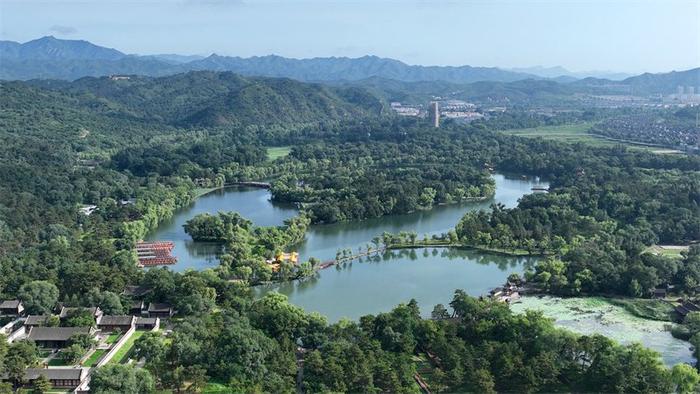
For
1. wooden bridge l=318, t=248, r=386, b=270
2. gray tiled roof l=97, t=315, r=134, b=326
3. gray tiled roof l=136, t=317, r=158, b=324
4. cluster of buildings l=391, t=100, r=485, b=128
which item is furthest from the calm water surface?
cluster of buildings l=391, t=100, r=485, b=128

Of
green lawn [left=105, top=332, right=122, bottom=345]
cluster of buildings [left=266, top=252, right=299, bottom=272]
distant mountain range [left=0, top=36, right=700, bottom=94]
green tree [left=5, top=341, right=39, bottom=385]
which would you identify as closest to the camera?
green tree [left=5, top=341, right=39, bottom=385]

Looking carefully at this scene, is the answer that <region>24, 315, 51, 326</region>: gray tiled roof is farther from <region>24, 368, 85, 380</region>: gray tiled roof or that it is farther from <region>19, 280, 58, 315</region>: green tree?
<region>24, 368, 85, 380</region>: gray tiled roof

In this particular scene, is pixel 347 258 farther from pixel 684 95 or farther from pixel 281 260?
pixel 684 95

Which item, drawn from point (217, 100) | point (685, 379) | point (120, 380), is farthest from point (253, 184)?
point (217, 100)

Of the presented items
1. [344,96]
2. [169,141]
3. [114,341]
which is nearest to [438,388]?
[114,341]

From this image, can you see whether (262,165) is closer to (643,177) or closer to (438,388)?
(643,177)

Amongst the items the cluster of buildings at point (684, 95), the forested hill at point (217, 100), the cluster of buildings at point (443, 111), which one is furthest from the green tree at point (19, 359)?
the cluster of buildings at point (684, 95)
